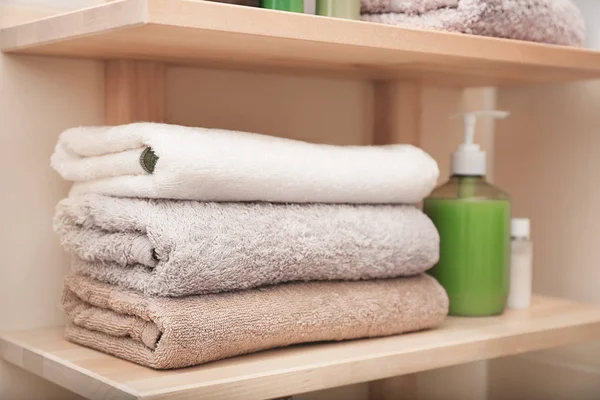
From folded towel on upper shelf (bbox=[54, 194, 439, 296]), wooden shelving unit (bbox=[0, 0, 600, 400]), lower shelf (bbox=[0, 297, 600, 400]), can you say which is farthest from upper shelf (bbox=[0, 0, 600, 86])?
lower shelf (bbox=[0, 297, 600, 400])

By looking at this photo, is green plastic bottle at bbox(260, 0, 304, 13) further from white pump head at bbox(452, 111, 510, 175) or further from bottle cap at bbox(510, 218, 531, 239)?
bottle cap at bbox(510, 218, 531, 239)

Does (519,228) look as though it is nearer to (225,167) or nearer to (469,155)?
(469,155)

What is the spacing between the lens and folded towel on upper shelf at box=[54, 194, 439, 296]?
64 centimetres

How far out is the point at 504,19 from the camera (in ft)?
2.63

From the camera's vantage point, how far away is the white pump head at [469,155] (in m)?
0.89

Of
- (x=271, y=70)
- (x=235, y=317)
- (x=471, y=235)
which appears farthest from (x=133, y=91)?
(x=471, y=235)

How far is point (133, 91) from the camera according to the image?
79 cm

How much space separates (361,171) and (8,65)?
13.1 inches

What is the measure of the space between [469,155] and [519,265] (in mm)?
150

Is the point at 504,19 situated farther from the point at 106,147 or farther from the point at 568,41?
the point at 106,147

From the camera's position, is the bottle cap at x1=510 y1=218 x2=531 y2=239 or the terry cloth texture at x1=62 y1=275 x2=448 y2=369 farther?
the bottle cap at x1=510 y1=218 x2=531 y2=239

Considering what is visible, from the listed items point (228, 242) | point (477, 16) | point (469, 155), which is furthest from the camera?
point (469, 155)

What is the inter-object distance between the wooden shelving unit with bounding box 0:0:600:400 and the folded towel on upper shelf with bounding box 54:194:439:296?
0.07 metres

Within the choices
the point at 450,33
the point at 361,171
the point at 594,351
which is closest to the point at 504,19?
the point at 450,33
